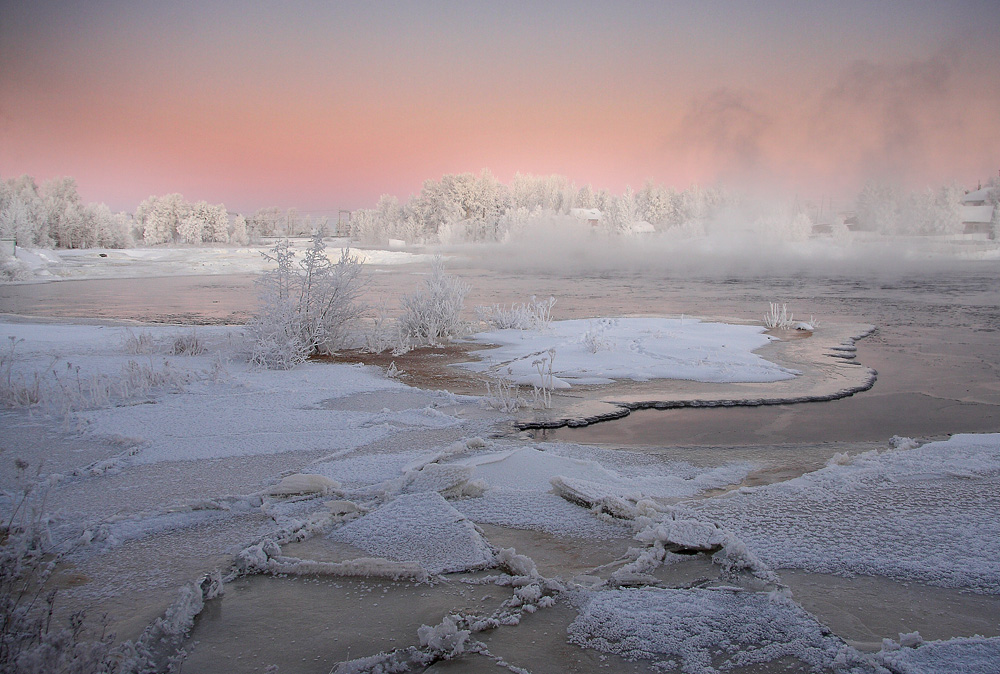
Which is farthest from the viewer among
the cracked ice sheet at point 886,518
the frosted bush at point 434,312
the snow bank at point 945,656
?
the frosted bush at point 434,312

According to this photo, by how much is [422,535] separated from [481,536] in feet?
1.04

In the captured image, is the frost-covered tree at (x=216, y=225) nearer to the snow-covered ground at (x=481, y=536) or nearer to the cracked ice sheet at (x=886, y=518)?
the snow-covered ground at (x=481, y=536)

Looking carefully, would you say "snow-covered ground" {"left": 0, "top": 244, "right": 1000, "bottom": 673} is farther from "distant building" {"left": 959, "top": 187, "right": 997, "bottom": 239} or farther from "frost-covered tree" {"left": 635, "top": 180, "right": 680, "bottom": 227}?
"frost-covered tree" {"left": 635, "top": 180, "right": 680, "bottom": 227}

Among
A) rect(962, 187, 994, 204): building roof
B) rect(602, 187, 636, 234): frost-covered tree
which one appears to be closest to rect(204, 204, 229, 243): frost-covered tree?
rect(602, 187, 636, 234): frost-covered tree

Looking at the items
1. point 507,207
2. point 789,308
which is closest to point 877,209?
point 507,207

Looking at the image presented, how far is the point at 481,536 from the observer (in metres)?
3.41

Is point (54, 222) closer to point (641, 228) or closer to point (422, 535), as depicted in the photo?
point (641, 228)

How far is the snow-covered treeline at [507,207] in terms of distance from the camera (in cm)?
6662

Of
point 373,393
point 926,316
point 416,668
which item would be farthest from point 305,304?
point 926,316

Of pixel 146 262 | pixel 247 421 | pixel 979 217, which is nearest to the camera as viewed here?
pixel 247 421

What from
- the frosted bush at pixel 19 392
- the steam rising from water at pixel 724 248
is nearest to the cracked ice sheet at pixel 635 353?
the frosted bush at pixel 19 392

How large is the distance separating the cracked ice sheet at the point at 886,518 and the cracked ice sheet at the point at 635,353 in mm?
3547

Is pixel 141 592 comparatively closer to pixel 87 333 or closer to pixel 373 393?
pixel 373 393

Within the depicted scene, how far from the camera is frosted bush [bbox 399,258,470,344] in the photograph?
448 inches
